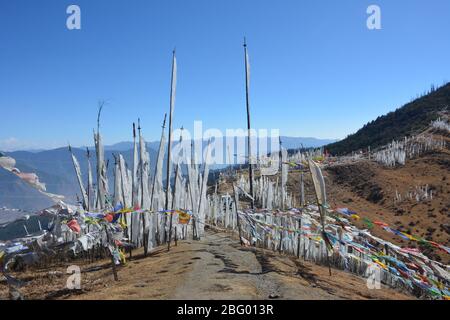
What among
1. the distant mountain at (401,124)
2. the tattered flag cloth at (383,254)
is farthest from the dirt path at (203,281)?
the distant mountain at (401,124)

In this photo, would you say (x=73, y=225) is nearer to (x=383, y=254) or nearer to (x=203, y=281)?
(x=203, y=281)

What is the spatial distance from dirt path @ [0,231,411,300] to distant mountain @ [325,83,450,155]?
86.4 meters

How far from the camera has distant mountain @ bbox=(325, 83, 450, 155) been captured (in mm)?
88500

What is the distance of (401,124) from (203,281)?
10318cm

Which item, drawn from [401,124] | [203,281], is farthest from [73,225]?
[401,124]

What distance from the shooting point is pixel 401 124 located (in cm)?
9662

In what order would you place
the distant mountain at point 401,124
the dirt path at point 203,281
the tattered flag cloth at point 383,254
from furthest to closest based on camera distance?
the distant mountain at point 401,124 < the tattered flag cloth at point 383,254 < the dirt path at point 203,281

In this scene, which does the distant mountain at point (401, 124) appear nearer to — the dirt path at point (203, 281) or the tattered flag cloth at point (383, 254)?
the tattered flag cloth at point (383, 254)

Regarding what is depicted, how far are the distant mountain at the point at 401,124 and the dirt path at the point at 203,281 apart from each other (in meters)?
86.4

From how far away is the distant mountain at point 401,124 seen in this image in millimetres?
88500

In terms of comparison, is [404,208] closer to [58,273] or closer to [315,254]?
[315,254]

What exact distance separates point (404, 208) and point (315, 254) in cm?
3849

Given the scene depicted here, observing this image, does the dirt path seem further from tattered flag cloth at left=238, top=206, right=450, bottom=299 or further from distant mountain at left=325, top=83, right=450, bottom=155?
distant mountain at left=325, top=83, right=450, bottom=155

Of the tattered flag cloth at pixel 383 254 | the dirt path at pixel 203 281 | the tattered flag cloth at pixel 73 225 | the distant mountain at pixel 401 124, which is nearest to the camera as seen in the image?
the dirt path at pixel 203 281
